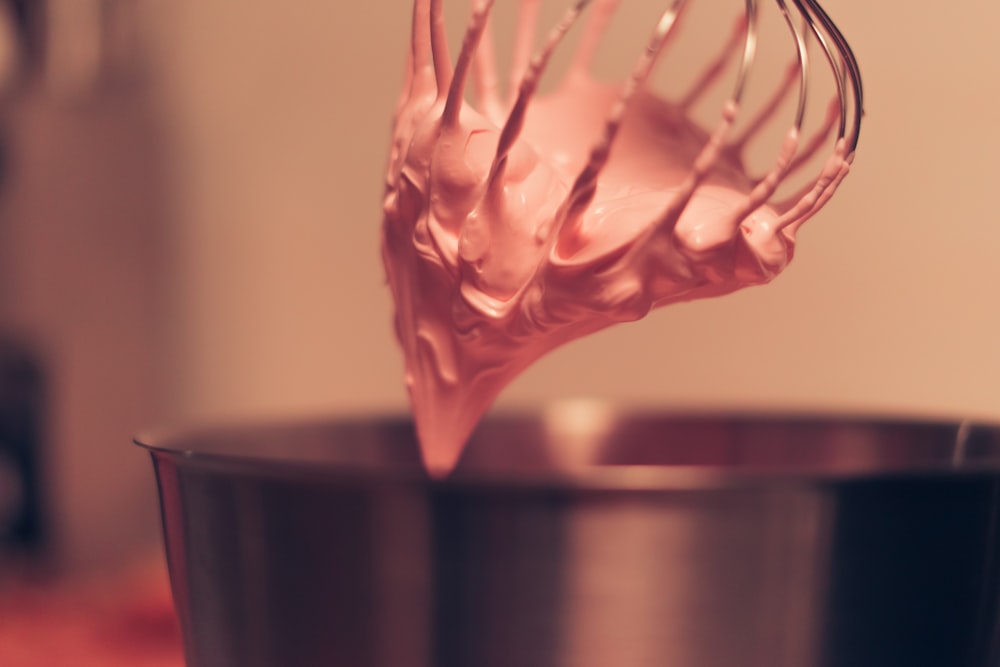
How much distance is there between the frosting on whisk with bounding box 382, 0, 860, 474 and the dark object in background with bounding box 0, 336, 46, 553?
2.43 ft

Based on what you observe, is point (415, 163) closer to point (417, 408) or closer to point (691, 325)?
point (417, 408)

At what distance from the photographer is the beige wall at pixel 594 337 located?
498 millimetres

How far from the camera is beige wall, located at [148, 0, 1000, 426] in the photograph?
498mm

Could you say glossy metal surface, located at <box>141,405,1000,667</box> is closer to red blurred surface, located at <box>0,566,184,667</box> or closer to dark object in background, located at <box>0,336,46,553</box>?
red blurred surface, located at <box>0,566,184,667</box>

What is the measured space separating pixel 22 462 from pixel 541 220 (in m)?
0.83

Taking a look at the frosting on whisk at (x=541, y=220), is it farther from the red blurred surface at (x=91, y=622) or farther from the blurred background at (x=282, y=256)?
the red blurred surface at (x=91, y=622)

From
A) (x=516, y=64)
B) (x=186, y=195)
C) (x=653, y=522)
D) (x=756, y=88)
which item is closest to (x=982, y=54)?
(x=756, y=88)

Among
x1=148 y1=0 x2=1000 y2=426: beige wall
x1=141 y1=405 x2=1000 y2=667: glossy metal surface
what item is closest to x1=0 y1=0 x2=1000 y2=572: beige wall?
x1=148 y1=0 x2=1000 y2=426: beige wall

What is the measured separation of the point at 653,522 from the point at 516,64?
0.20 meters

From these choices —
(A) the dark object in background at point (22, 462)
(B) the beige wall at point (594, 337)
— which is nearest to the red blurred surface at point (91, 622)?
(A) the dark object in background at point (22, 462)

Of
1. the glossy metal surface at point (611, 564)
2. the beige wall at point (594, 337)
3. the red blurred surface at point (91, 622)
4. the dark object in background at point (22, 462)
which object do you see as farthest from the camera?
the dark object in background at point (22, 462)

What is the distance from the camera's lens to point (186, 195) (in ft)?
3.22

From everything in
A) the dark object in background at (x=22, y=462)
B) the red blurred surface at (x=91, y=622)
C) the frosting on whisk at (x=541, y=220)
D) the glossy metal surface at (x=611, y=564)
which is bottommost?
the red blurred surface at (x=91, y=622)

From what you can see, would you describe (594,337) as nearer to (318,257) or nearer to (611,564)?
(318,257)
